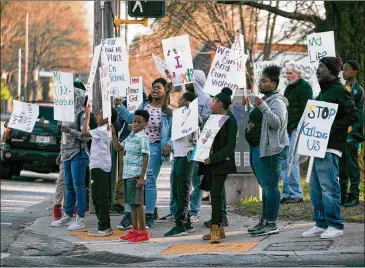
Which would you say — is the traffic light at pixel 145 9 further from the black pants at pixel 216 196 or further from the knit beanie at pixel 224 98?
the black pants at pixel 216 196

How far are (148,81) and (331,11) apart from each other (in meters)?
42.1

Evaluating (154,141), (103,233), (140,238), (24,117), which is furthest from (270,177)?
(24,117)

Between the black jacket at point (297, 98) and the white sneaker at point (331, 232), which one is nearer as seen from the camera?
the white sneaker at point (331, 232)

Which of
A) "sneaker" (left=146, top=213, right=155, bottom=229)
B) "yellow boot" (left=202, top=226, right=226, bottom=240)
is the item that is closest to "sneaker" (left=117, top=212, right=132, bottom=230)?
"sneaker" (left=146, top=213, right=155, bottom=229)

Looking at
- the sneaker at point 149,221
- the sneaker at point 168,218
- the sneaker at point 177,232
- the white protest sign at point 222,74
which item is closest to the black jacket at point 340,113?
the white protest sign at point 222,74

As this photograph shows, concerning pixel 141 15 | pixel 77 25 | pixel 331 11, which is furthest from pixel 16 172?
pixel 77 25

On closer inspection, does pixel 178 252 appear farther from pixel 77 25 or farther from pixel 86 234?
pixel 77 25

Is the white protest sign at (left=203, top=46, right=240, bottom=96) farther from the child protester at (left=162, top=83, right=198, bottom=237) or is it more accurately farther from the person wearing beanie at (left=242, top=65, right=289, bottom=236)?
the person wearing beanie at (left=242, top=65, right=289, bottom=236)

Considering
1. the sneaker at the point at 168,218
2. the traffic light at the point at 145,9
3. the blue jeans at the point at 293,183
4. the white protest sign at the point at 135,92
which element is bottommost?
the sneaker at the point at 168,218

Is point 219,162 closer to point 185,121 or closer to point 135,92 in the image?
point 185,121

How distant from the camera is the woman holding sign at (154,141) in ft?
40.5

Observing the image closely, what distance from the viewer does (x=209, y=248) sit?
1071 cm

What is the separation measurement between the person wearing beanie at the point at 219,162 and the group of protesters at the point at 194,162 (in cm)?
1

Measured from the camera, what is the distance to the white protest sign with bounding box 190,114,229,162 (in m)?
11.1
